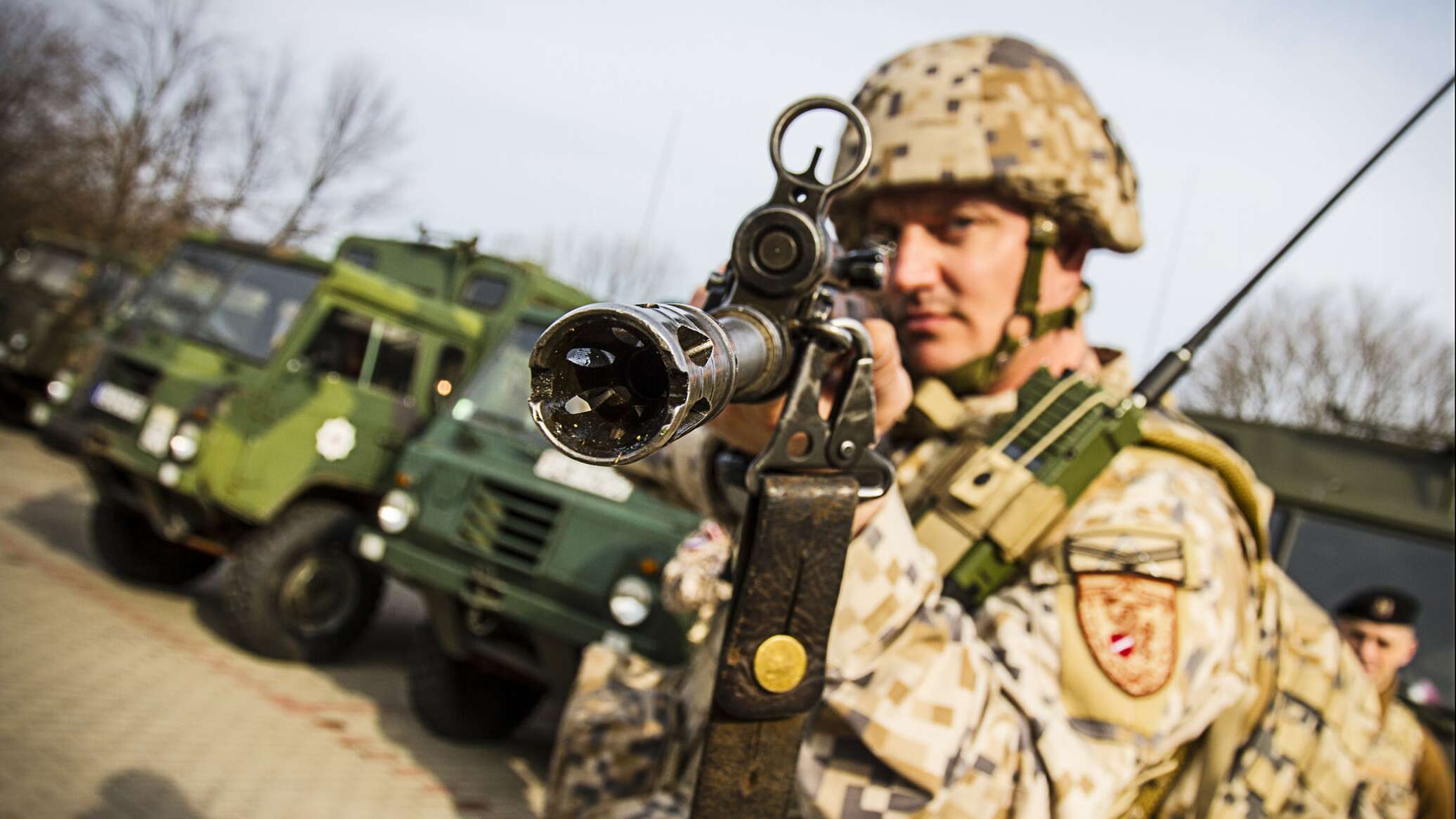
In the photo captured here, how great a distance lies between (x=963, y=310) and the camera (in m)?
1.99

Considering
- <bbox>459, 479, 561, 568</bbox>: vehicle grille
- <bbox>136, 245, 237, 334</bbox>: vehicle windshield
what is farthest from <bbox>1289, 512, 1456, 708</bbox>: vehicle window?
<bbox>136, 245, 237, 334</bbox>: vehicle windshield

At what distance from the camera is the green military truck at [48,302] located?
9812 millimetres

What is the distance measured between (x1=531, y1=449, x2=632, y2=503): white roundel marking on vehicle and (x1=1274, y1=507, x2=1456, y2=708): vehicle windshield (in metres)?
2.87

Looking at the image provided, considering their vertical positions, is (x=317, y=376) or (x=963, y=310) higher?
(x=963, y=310)

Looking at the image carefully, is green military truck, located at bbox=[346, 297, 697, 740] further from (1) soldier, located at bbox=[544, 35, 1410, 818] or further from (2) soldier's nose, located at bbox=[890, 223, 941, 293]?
(2) soldier's nose, located at bbox=[890, 223, 941, 293]

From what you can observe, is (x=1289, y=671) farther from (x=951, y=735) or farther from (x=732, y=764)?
(x=732, y=764)

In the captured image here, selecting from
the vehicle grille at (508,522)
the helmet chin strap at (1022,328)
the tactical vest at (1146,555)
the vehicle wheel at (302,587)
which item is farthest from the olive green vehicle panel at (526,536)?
the tactical vest at (1146,555)

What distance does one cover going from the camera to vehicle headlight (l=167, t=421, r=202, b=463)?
520 centimetres

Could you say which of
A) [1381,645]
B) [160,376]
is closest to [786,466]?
[1381,645]

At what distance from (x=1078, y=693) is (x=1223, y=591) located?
30 cm

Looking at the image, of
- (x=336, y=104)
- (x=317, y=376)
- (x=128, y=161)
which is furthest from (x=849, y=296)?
(x=336, y=104)

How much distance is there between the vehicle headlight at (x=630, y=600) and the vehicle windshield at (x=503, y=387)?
1312mm

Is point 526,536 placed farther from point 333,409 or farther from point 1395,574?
point 1395,574

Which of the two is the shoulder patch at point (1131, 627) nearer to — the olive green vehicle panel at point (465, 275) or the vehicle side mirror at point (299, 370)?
the vehicle side mirror at point (299, 370)
